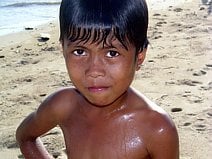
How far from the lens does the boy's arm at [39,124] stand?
7.18 ft

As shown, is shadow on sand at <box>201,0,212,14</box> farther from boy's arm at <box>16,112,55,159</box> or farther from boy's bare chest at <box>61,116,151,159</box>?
boy's bare chest at <box>61,116,151,159</box>

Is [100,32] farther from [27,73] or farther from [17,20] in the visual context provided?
[17,20]

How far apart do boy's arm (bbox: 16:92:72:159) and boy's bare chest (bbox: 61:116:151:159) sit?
15 centimetres

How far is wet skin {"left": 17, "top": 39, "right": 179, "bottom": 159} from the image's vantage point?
1.76 meters

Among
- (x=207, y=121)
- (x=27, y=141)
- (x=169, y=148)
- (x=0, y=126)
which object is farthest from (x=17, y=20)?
(x=169, y=148)

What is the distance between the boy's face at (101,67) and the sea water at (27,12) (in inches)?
239

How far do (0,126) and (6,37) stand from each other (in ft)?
12.1

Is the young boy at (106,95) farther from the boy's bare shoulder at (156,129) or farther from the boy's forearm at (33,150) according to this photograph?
the boy's forearm at (33,150)

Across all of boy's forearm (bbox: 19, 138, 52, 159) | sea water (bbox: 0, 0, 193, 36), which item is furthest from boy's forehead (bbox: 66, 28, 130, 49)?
sea water (bbox: 0, 0, 193, 36)

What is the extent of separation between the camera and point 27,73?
533cm

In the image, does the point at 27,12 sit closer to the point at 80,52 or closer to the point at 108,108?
the point at 108,108

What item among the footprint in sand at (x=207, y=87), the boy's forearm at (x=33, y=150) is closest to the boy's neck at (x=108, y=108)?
the boy's forearm at (x=33, y=150)

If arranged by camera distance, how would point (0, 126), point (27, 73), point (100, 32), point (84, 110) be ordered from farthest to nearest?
point (27, 73)
point (0, 126)
point (84, 110)
point (100, 32)

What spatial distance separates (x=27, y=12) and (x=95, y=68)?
25.0ft
